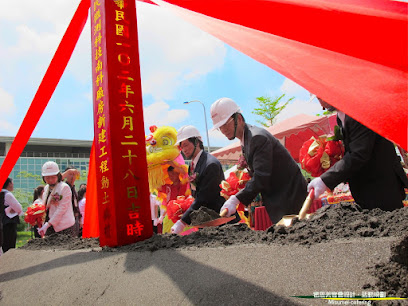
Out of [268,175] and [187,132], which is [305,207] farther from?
[187,132]

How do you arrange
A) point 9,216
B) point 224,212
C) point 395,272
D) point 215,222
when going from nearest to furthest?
1. point 395,272
2. point 215,222
3. point 224,212
4. point 9,216

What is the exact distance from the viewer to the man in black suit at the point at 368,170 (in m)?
1.89

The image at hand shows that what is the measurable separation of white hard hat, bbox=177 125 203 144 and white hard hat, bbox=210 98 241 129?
1.08 meters

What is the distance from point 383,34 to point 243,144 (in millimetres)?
1746

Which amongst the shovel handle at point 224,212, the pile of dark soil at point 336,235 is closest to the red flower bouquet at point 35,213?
the pile of dark soil at point 336,235

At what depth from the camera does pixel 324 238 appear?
126cm

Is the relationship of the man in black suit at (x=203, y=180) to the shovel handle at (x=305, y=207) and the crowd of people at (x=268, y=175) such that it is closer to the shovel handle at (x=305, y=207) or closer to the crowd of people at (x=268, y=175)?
the crowd of people at (x=268, y=175)

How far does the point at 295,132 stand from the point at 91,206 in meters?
5.93

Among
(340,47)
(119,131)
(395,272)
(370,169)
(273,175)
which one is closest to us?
(395,272)

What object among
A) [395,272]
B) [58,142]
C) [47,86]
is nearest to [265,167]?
[395,272]

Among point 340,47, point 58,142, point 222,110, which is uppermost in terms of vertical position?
point 58,142

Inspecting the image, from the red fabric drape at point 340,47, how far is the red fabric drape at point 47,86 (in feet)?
6.37

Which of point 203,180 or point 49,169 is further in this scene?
point 49,169

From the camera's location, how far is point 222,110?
2.74 metres
